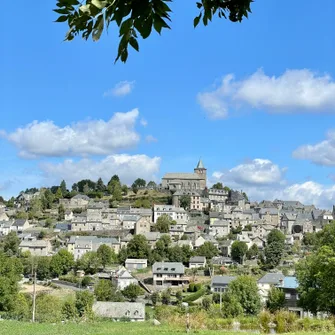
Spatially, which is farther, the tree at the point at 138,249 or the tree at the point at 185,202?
the tree at the point at 185,202

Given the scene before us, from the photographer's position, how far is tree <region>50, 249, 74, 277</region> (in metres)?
65.1

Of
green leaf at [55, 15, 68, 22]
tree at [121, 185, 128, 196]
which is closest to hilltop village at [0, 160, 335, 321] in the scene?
tree at [121, 185, 128, 196]

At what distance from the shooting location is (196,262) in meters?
69.7

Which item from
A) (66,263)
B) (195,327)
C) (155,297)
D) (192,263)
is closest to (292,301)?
(155,297)

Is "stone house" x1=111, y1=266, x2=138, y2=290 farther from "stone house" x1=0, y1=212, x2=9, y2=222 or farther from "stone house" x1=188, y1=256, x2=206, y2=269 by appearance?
"stone house" x1=0, y1=212, x2=9, y2=222

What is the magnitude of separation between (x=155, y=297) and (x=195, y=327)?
3341 centimetres

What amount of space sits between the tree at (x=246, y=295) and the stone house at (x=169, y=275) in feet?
81.1

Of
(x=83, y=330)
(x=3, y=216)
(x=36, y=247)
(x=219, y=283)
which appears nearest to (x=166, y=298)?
(x=219, y=283)

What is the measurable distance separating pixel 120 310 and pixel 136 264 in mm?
29515

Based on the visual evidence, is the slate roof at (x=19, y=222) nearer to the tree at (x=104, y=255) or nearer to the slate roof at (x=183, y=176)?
the tree at (x=104, y=255)

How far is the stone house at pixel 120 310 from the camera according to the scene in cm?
3838

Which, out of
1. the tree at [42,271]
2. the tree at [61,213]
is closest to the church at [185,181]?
the tree at [61,213]

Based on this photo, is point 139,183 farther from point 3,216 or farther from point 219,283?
point 219,283

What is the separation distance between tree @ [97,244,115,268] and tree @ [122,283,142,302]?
50.2ft
